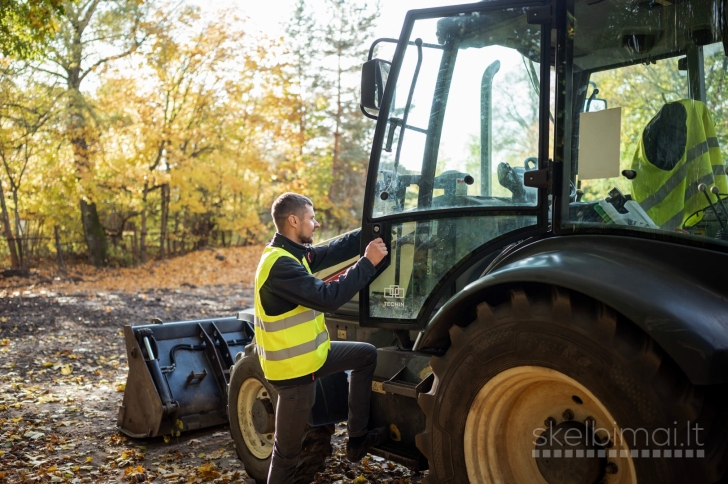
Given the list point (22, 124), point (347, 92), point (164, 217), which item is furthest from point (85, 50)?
point (347, 92)

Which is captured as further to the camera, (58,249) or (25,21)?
(58,249)

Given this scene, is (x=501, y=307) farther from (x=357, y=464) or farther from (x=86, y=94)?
(x=86, y=94)

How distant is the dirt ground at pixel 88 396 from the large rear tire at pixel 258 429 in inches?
11.4

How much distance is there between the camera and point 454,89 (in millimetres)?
3699

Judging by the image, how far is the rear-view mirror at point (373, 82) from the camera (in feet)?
12.4

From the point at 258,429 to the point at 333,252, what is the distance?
52.0 inches

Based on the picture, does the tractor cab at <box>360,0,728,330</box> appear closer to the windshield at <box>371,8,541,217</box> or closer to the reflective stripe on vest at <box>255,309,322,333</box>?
the windshield at <box>371,8,541,217</box>

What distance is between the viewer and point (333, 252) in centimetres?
426

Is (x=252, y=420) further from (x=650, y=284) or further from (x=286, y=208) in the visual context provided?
(x=650, y=284)

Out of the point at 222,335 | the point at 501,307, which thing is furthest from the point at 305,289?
the point at 222,335

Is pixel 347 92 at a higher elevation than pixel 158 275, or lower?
higher

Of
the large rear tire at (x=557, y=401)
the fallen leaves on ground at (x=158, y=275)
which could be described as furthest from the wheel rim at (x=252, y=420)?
the fallen leaves on ground at (x=158, y=275)

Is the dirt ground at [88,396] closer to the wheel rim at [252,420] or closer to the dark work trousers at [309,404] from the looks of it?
the wheel rim at [252,420]

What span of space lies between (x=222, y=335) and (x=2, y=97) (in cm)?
1139
